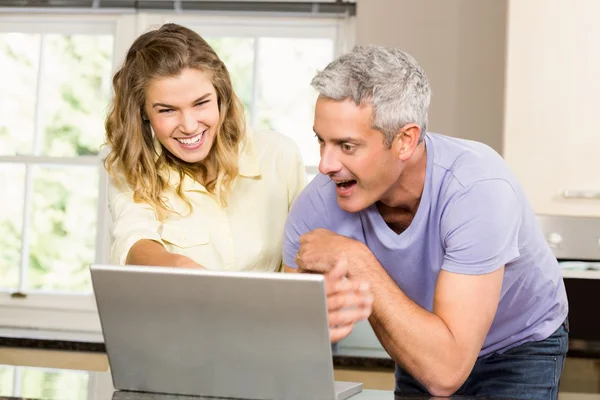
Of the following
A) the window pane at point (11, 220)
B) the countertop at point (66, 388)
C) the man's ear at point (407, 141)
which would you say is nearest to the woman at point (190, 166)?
the countertop at point (66, 388)

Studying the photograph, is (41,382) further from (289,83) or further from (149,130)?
(289,83)

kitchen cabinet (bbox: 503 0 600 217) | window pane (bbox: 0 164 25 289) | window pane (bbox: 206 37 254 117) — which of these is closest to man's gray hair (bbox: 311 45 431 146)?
kitchen cabinet (bbox: 503 0 600 217)

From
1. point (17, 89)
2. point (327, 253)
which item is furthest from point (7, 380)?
point (17, 89)

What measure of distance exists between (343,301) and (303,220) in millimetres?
425

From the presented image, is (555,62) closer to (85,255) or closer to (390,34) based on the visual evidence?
(390,34)

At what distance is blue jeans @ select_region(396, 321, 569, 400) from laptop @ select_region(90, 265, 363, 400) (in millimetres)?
507

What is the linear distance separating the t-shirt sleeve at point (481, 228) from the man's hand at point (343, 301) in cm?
24

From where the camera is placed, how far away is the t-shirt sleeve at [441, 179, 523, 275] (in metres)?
1.54

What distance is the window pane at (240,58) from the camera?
3721 mm

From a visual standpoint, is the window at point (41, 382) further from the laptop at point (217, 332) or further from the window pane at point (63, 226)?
the window pane at point (63, 226)

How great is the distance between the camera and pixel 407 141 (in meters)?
1.64

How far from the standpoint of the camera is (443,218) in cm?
162

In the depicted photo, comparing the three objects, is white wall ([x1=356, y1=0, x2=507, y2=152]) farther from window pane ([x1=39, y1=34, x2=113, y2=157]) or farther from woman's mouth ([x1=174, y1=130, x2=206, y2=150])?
woman's mouth ([x1=174, y1=130, x2=206, y2=150])

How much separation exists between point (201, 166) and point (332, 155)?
551 millimetres
